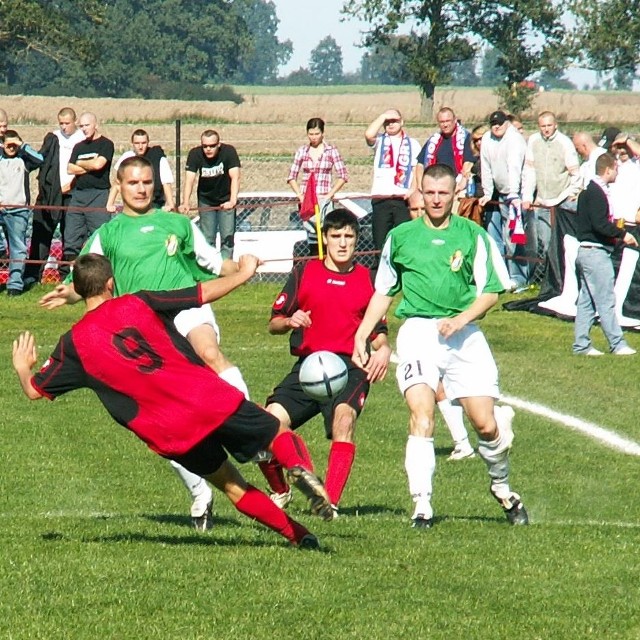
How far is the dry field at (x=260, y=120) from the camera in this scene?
50.7 metres

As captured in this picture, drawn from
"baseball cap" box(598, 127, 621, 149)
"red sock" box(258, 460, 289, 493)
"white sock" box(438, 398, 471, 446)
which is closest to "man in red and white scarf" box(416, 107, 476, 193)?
"baseball cap" box(598, 127, 621, 149)

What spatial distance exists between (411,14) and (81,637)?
7497cm

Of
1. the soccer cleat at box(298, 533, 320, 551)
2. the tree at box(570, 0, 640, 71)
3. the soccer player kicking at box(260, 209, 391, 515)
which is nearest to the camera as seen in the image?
the soccer cleat at box(298, 533, 320, 551)

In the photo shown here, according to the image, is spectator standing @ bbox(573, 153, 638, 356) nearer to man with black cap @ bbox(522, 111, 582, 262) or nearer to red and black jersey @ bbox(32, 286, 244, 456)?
man with black cap @ bbox(522, 111, 582, 262)

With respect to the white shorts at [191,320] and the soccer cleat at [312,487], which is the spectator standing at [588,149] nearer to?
the white shorts at [191,320]

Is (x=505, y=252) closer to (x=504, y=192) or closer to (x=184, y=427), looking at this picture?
(x=504, y=192)

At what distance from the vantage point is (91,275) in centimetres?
714

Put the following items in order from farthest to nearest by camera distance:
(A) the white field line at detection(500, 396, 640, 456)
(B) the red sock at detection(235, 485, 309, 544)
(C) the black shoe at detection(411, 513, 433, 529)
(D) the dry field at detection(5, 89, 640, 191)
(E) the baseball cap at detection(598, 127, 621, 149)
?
(D) the dry field at detection(5, 89, 640, 191) < (E) the baseball cap at detection(598, 127, 621, 149) < (A) the white field line at detection(500, 396, 640, 456) < (C) the black shoe at detection(411, 513, 433, 529) < (B) the red sock at detection(235, 485, 309, 544)

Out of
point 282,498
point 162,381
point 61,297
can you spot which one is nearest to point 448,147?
point 282,498

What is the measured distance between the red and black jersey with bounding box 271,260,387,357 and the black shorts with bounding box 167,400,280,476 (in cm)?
232

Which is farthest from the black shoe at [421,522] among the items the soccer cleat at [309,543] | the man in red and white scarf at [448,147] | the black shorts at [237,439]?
the man in red and white scarf at [448,147]

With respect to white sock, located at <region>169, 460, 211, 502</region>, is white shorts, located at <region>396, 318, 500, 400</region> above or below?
above

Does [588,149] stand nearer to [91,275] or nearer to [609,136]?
[609,136]

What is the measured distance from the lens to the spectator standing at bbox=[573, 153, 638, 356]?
626 inches
